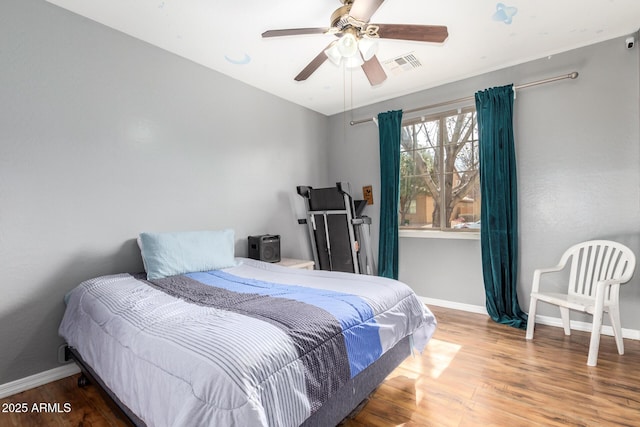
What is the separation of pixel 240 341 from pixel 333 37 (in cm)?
251

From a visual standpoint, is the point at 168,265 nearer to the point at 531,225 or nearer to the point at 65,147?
the point at 65,147

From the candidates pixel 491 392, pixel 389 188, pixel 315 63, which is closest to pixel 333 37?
pixel 315 63

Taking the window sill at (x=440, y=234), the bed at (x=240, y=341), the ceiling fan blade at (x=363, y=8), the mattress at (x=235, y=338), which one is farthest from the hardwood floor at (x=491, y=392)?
the ceiling fan blade at (x=363, y=8)

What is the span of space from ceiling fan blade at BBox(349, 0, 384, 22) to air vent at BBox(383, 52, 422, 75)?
1.40m

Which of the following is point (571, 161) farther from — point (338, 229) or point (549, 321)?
point (338, 229)

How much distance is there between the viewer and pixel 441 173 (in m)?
3.71

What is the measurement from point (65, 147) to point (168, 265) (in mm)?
1112

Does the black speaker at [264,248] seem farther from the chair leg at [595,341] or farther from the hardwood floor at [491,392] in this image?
the chair leg at [595,341]

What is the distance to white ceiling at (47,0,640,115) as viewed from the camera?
2236mm

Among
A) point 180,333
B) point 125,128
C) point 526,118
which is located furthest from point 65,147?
point 526,118

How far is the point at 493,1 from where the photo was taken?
7.23 feet

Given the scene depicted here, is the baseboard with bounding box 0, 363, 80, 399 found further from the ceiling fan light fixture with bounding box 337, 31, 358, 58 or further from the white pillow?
the ceiling fan light fixture with bounding box 337, 31, 358, 58

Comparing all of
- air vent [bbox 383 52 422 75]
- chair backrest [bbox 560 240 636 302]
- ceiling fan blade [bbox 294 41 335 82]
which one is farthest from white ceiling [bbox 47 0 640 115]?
chair backrest [bbox 560 240 636 302]

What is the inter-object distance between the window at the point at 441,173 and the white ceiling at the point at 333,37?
55 cm
